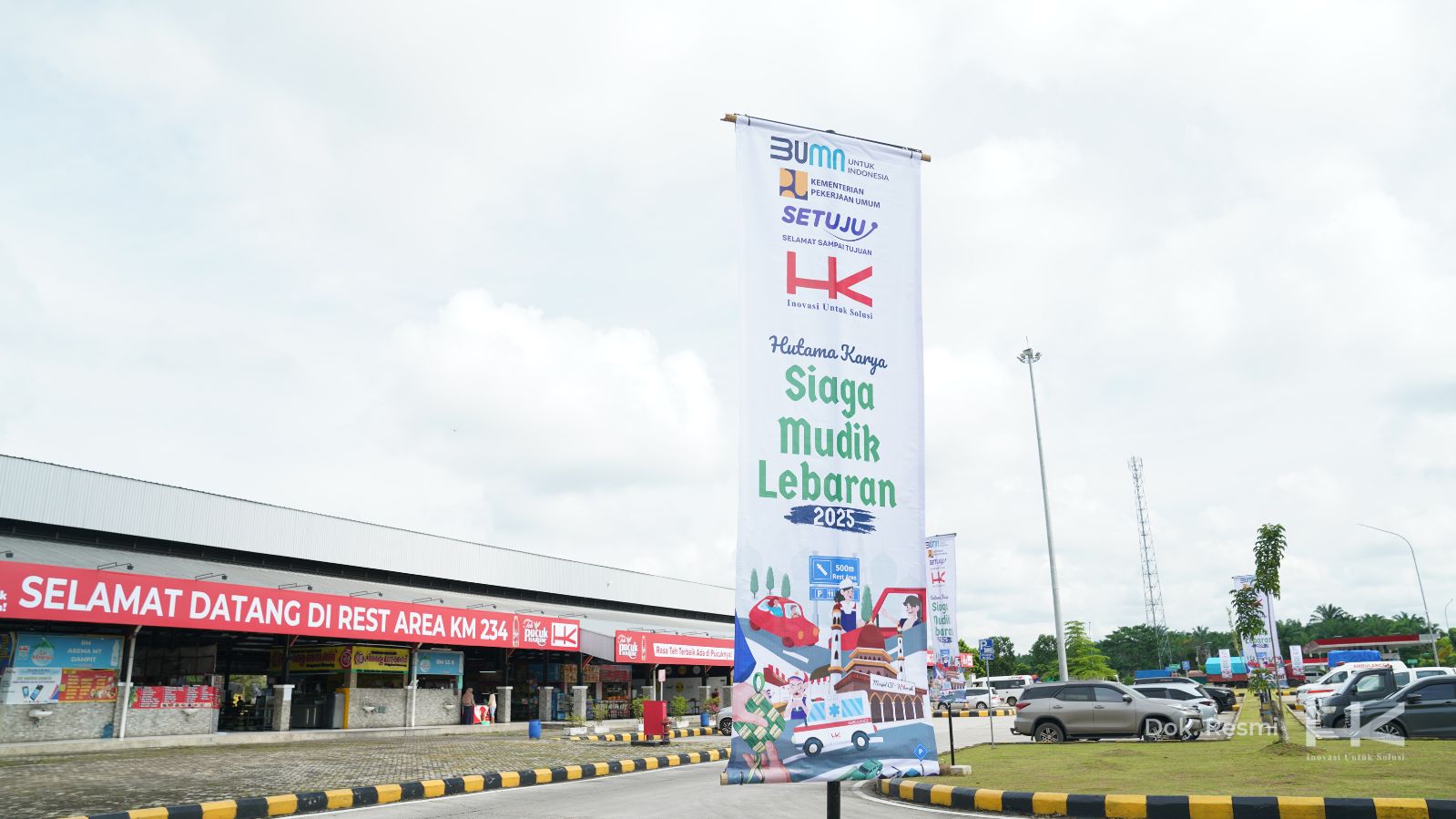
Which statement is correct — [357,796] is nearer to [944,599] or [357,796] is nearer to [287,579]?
[944,599]

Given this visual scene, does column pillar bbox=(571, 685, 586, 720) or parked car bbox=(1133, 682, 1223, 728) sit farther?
column pillar bbox=(571, 685, 586, 720)

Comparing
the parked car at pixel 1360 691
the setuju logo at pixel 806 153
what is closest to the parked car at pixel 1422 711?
the parked car at pixel 1360 691

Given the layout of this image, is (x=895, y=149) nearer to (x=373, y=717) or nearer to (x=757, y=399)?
(x=757, y=399)

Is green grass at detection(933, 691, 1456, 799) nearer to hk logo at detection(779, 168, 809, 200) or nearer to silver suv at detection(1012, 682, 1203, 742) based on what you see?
silver suv at detection(1012, 682, 1203, 742)

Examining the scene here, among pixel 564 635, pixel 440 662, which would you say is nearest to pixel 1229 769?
pixel 564 635

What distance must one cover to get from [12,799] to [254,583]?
52.0ft

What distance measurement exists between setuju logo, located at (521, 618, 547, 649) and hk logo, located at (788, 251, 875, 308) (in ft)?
89.3

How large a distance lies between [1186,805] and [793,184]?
8.60 metres

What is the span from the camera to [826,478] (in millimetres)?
4570

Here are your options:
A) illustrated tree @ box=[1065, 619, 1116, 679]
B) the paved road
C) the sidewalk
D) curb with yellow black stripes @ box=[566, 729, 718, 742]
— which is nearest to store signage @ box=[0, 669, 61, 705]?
the sidewalk

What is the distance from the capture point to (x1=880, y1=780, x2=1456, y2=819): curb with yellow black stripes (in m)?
8.94

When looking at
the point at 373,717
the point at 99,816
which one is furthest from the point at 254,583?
the point at 99,816

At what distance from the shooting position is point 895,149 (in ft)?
17.0

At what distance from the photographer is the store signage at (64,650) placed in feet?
63.4
